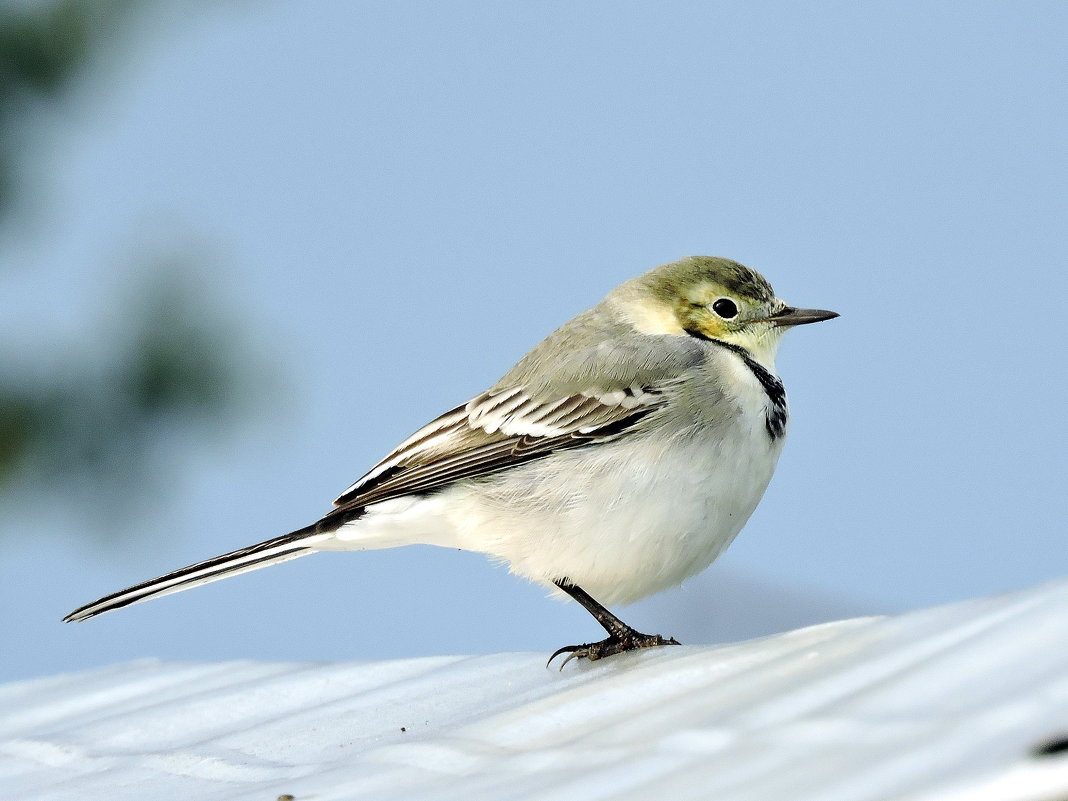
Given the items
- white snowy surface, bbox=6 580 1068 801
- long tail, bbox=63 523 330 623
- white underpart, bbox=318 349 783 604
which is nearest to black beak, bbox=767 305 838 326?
white underpart, bbox=318 349 783 604

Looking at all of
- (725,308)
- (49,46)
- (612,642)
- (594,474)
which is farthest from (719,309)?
(49,46)

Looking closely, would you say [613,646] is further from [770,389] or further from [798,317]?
[798,317]

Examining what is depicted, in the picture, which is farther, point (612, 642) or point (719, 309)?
point (719, 309)

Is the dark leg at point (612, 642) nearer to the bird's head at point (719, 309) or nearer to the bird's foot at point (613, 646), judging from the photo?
the bird's foot at point (613, 646)

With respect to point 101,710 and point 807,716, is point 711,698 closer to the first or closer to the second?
point 807,716

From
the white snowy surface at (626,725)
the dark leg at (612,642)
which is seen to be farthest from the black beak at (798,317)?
the white snowy surface at (626,725)

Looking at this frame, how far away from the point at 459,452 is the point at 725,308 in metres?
0.62


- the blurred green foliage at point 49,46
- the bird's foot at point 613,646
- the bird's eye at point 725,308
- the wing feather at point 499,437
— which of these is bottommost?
the bird's foot at point 613,646

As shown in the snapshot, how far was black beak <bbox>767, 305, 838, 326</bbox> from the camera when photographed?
2.46m

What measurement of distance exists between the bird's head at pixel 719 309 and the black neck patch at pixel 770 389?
0.01 m

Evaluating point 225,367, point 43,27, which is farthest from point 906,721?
point 43,27

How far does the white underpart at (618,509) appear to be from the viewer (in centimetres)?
211

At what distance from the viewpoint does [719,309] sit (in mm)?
2479

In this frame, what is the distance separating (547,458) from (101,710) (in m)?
0.99
